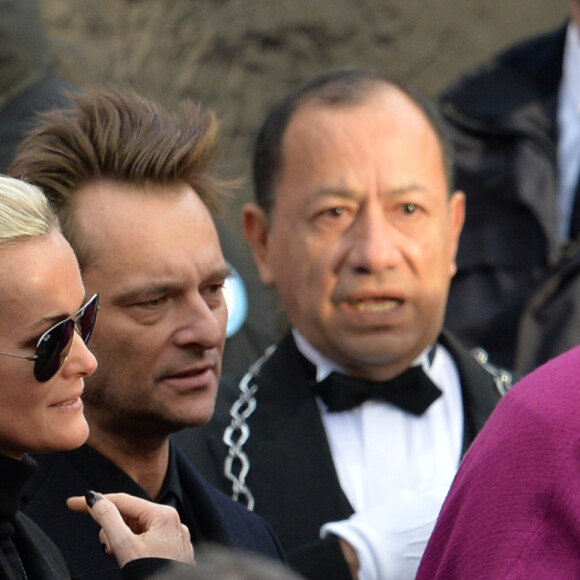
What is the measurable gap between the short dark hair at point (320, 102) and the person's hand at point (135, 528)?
131cm

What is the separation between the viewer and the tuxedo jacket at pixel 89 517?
7.39 ft

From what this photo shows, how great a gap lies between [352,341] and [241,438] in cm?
Answer: 31

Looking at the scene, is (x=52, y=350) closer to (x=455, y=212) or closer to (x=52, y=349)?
(x=52, y=349)

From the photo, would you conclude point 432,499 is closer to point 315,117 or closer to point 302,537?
point 302,537

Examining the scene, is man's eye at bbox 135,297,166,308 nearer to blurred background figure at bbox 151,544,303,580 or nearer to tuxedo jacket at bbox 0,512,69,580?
tuxedo jacket at bbox 0,512,69,580

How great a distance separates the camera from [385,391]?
3.06m

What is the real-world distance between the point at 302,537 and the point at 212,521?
16.6 inches

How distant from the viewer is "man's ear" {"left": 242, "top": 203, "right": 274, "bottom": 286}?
Result: 326 cm

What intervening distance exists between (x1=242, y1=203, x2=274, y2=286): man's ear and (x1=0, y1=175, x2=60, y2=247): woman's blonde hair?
1.26 meters

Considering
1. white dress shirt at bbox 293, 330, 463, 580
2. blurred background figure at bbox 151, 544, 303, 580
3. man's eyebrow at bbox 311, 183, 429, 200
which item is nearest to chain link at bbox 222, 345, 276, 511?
white dress shirt at bbox 293, 330, 463, 580

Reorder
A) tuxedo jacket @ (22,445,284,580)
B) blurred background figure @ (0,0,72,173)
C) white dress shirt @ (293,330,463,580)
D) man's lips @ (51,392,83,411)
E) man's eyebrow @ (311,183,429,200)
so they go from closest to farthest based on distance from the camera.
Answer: man's lips @ (51,392,83,411)
tuxedo jacket @ (22,445,284,580)
white dress shirt @ (293,330,463,580)
man's eyebrow @ (311,183,429,200)
blurred background figure @ (0,0,72,173)

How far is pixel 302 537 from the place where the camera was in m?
2.81

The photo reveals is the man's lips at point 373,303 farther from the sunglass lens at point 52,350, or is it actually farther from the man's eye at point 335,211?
the sunglass lens at point 52,350

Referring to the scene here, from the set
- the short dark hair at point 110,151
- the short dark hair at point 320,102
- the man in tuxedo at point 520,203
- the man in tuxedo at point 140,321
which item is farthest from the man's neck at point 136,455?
the man in tuxedo at point 520,203
